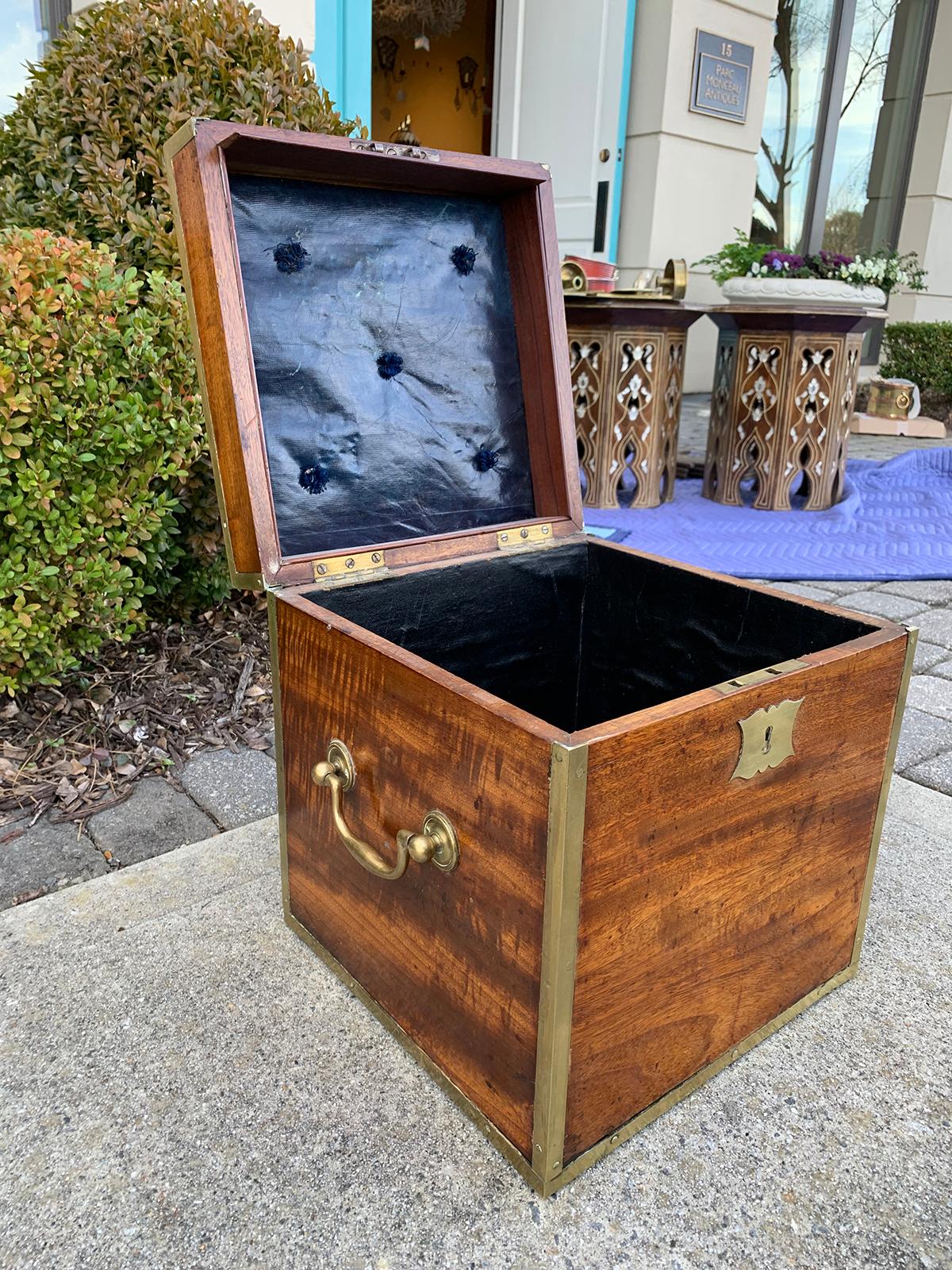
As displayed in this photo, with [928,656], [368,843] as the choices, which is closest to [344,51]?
[928,656]

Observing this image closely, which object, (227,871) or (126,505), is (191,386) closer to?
(126,505)

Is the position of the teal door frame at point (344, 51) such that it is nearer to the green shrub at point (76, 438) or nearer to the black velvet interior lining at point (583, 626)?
the green shrub at point (76, 438)

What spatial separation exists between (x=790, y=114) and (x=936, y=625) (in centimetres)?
684

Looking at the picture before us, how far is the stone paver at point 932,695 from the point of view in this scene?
7.60 feet

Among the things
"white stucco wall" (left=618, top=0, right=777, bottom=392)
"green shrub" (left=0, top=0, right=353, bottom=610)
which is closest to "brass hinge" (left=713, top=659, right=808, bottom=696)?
"green shrub" (left=0, top=0, right=353, bottom=610)

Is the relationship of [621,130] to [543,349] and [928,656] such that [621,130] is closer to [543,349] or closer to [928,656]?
[928,656]

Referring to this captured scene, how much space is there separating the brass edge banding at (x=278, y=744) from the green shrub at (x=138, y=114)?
0.96 m

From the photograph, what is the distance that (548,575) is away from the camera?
1.53 m

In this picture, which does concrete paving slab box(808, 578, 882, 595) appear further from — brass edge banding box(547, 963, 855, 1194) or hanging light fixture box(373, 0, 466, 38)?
hanging light fixture box(373, 0, 466, 38)

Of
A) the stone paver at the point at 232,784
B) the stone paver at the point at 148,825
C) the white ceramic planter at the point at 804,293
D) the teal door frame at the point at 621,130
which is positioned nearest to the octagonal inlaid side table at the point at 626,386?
the white ceramic planter at the point at 804,293

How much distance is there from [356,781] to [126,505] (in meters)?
1.06

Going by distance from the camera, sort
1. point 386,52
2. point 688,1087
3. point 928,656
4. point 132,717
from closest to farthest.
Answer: point 688,1087 < point 132,717 < point 928,656 < point 386,52

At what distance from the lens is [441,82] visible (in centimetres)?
769

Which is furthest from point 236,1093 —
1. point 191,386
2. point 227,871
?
point 191,386
